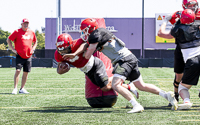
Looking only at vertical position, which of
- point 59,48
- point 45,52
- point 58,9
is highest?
point 58,9

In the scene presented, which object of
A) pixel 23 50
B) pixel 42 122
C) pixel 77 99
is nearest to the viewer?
pixel 42 122

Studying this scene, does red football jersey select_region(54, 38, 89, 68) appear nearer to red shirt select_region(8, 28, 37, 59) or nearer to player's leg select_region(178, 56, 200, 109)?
player's leg select_region(178, 56, 200, 109)

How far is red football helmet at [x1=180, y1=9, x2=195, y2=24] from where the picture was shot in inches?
158

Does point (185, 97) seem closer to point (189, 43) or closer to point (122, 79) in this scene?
point (189, 43)

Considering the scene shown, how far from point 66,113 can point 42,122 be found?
0.64 m

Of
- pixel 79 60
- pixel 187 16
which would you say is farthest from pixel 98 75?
pixel 187 16

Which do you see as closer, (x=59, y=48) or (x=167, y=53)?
(x=59, y=48)

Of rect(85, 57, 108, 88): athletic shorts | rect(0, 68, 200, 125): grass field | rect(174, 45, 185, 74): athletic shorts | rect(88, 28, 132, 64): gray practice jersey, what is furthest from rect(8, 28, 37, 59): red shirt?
rect(174, 45, 185, 74): athletic shorts

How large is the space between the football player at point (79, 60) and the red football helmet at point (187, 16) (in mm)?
1459

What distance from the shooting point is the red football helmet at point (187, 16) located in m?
4.01

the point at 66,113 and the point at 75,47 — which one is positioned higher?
the point at 75,47

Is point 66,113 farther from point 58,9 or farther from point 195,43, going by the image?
point 58,9

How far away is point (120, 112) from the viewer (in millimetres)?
4016

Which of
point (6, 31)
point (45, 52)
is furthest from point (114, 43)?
point (6, 31)
